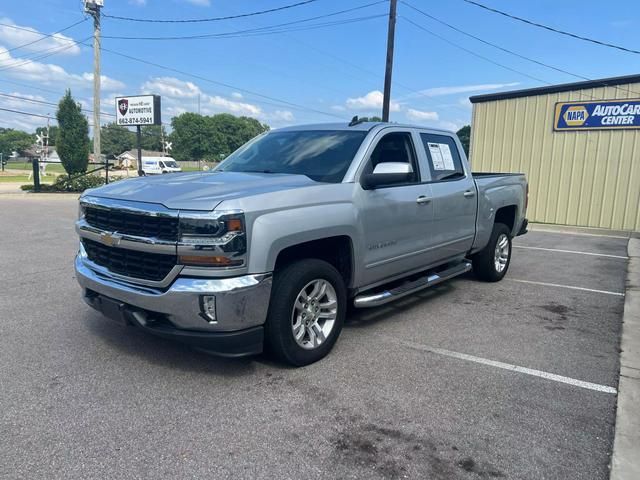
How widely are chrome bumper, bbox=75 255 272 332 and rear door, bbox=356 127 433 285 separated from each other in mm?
1227

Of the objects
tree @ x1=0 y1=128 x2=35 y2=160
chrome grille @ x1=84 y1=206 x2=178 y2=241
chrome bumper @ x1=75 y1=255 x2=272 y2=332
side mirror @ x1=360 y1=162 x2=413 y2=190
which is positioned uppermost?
tree @ x1=0 y1=128 x2=35 y2=160

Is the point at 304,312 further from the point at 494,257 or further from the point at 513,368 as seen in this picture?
the point at 494,257

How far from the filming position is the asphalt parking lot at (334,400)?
108 inches

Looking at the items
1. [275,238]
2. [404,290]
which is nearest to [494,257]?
[404,290]

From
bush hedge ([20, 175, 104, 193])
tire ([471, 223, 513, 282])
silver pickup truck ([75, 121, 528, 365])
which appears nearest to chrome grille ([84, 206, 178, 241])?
silver pickup truck ([75, 121, 528, 365])

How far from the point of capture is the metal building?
1369 centimetres

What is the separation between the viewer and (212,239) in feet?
10.8

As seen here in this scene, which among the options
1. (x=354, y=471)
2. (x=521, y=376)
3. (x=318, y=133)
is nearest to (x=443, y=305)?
(x=521, y=376)

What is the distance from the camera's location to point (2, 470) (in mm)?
2617

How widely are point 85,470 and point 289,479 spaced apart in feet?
3.52

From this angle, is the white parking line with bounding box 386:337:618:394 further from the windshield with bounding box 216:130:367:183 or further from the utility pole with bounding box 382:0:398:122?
the utility pole with bounding box 382:0:398:122

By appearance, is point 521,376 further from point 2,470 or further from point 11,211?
point 11,211

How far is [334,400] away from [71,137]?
23.7m

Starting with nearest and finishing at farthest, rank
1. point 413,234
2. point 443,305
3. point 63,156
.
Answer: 1. point 413,234
2. point 443,305
3. point 63,156
